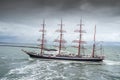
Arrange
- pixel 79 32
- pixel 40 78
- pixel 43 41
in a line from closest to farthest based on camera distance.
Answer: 1. pixel 40 78
2. pixel 79 32
3. pixel 43 41

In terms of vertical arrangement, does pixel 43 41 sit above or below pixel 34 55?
above

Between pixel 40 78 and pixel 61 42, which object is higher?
pixel 61 42

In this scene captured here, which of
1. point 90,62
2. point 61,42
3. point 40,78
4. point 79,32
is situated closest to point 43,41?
point 61,42

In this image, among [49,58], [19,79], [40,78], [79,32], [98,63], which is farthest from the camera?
[79,32]

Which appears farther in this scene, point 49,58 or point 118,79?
point 49,58

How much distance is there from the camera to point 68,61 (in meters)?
83.0

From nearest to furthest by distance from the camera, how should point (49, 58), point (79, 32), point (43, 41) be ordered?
point (49, 58), point (79, 32), point (43, 41)

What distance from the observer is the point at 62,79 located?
150 feet

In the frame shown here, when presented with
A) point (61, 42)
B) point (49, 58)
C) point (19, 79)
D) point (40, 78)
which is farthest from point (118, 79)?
point (61, 42)

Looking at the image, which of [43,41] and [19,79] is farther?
[43,41]

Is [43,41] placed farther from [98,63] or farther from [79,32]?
[98,63]

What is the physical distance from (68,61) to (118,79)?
3738 centimetres

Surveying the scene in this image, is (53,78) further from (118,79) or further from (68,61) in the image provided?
(68,61)

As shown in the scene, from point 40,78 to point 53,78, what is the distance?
12.1 ft
